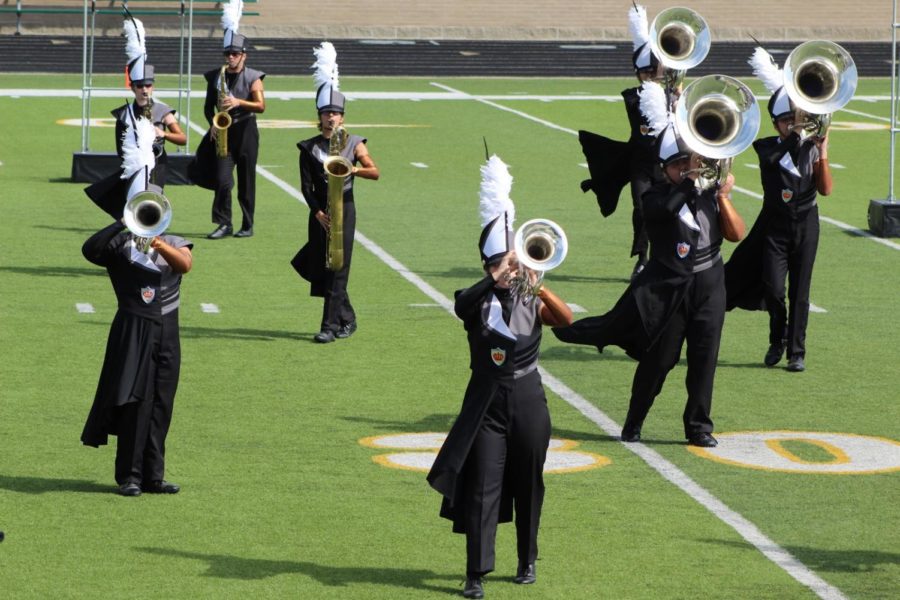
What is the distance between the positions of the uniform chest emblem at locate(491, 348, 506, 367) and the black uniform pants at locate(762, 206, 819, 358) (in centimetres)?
543

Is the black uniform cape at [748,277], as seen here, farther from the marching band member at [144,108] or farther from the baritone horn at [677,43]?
the marching band member at [144,108]

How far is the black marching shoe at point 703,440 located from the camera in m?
10.8

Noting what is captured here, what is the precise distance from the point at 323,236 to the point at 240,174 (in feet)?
17.4

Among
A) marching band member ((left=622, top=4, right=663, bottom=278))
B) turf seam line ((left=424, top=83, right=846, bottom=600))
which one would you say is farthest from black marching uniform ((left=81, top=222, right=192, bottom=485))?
marching band member ((left=622, top=4, right=663, bottom=278))

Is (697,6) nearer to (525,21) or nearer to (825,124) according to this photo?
(525,21)

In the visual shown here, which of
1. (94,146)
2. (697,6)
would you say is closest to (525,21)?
(697,6)

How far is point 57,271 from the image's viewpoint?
55.9 feet

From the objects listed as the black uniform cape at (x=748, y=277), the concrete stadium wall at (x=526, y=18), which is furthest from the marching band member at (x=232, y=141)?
the concrete stadium wall at (x=526, y=18)

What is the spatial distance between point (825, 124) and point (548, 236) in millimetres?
5957

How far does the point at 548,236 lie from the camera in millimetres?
7750

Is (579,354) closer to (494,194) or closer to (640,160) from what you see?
(640,160)

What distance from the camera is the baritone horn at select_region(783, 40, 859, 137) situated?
1320cm

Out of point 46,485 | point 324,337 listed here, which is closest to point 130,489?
point 46,485

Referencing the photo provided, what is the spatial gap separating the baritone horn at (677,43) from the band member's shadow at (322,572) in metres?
7.98
